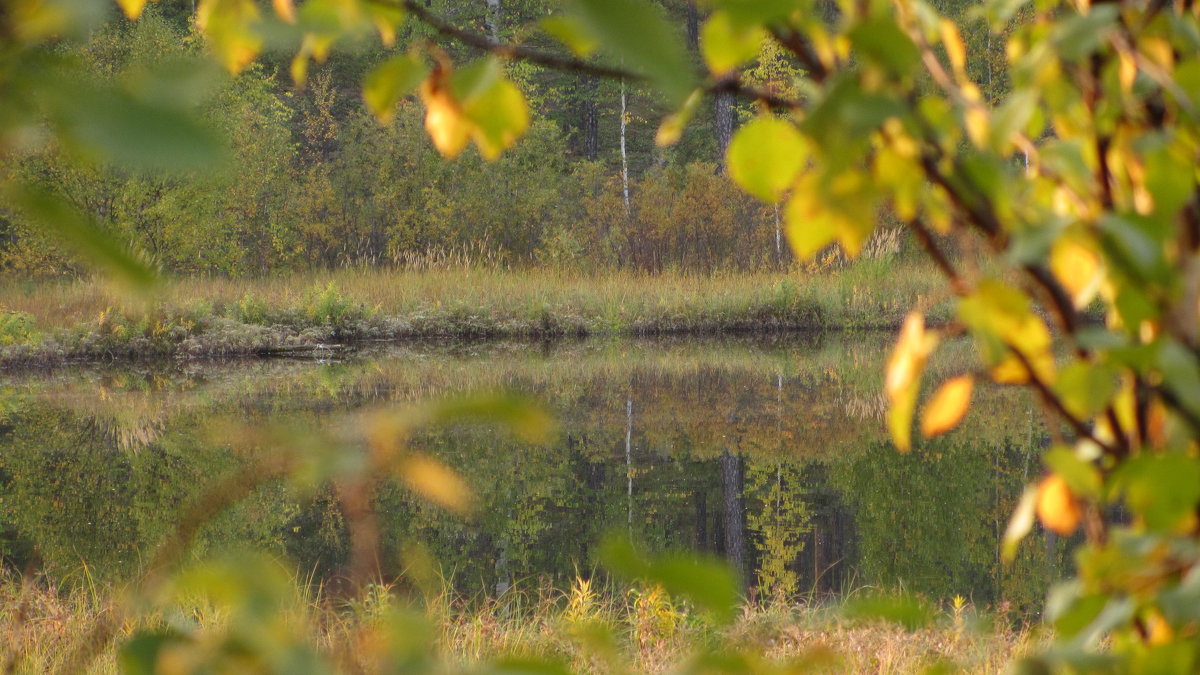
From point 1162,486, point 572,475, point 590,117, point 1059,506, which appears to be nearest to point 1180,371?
point 1162,486

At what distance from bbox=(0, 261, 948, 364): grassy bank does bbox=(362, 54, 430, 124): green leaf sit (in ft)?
40.6

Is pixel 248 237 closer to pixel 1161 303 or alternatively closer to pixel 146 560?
pixel 146 560

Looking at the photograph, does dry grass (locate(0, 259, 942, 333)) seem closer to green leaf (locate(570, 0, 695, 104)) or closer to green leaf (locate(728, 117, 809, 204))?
green leaf (locate(728, 117, 809, 204))

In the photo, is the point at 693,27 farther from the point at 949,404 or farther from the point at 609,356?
the point at 949,404

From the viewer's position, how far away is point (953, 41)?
2.00 ft

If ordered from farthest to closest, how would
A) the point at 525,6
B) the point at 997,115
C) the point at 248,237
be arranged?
the point at 525,6
the point at 248,237
the point at 997,115

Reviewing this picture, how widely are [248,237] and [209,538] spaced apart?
14.4m

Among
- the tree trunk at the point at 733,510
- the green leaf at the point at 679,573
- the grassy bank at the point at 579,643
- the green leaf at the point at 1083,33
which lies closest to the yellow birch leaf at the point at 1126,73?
the green leaf at the point at 1083,33

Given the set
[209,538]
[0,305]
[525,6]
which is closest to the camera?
[209,538]

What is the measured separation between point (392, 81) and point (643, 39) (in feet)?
0.97

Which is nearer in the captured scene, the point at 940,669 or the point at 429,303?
the point at 940,669

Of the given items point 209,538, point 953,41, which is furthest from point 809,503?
point 953,41

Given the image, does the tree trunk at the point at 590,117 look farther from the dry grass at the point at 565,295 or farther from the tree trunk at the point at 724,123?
the dry grass at the point at 565,295

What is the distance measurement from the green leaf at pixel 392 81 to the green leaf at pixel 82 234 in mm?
246
